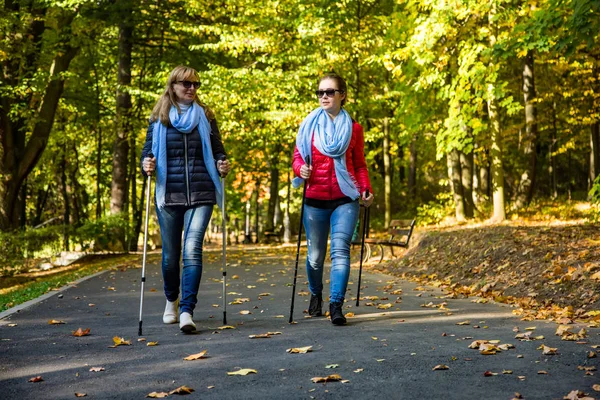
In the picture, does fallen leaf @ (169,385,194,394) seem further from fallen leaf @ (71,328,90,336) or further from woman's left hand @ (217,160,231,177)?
woman's left hand @ (217,160,231,177)

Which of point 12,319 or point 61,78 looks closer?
point 12,319

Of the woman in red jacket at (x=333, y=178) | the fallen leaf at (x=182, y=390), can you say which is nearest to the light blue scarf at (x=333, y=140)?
the woman in red jacket at (x=333, y=178)

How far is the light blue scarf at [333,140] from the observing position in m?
7.29

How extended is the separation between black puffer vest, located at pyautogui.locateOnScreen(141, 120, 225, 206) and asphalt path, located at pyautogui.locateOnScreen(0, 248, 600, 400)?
45.8 inches

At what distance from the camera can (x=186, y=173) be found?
705 cm

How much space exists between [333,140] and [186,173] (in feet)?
4.46

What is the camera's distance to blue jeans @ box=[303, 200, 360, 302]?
7258 millimetres

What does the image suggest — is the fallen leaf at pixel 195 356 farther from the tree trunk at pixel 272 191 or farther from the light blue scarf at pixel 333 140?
the tree trunk at pixel 272 191

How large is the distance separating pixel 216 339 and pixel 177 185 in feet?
4.66

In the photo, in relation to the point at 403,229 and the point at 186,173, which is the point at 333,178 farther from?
the point at 403,229

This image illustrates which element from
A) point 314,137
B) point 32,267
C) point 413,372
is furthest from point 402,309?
point 32,267

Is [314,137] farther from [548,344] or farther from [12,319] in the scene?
[12,319]

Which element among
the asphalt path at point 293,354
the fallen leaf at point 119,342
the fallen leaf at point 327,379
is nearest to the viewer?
the asphalt path at point 293,354

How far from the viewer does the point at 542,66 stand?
2783 centimetres
